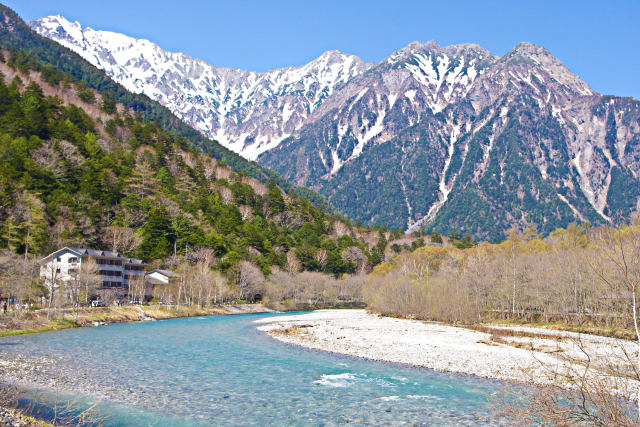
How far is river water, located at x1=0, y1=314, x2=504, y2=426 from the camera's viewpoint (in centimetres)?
1959

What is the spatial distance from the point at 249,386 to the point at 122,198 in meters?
101

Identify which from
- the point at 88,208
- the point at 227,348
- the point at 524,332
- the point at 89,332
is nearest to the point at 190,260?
the point at 88,208

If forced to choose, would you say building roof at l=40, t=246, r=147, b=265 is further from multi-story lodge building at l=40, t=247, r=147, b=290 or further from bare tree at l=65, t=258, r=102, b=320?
bare tree at l=65, t=258, r=102, b=320

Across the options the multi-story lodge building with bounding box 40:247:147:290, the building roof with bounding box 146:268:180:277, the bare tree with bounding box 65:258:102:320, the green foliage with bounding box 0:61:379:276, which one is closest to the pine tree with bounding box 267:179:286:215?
the green foliage with bounding box 0:61:379:276

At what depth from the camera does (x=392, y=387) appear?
2512 centimetres

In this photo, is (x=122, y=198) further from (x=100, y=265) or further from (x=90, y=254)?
(x=90, y=254)

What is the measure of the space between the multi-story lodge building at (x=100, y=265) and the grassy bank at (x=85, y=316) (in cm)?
915

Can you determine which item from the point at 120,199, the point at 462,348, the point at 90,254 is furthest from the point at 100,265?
the point at 462,348

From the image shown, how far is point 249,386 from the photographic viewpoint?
83.3 ft

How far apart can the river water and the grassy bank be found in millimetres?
6400

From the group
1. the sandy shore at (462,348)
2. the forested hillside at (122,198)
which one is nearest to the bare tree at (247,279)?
the forested hillside at (122,198)

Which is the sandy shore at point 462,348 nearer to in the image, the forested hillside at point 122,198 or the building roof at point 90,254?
the building roof at point 90,254

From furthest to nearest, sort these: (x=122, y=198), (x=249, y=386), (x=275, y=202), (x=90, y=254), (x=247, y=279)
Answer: (x=275, y=202) → (x=122, y=198) → (x=247, y=279) → (x=90, y=254) → (x=249, y=386)

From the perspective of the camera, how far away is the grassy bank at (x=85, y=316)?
4675 centimetres
